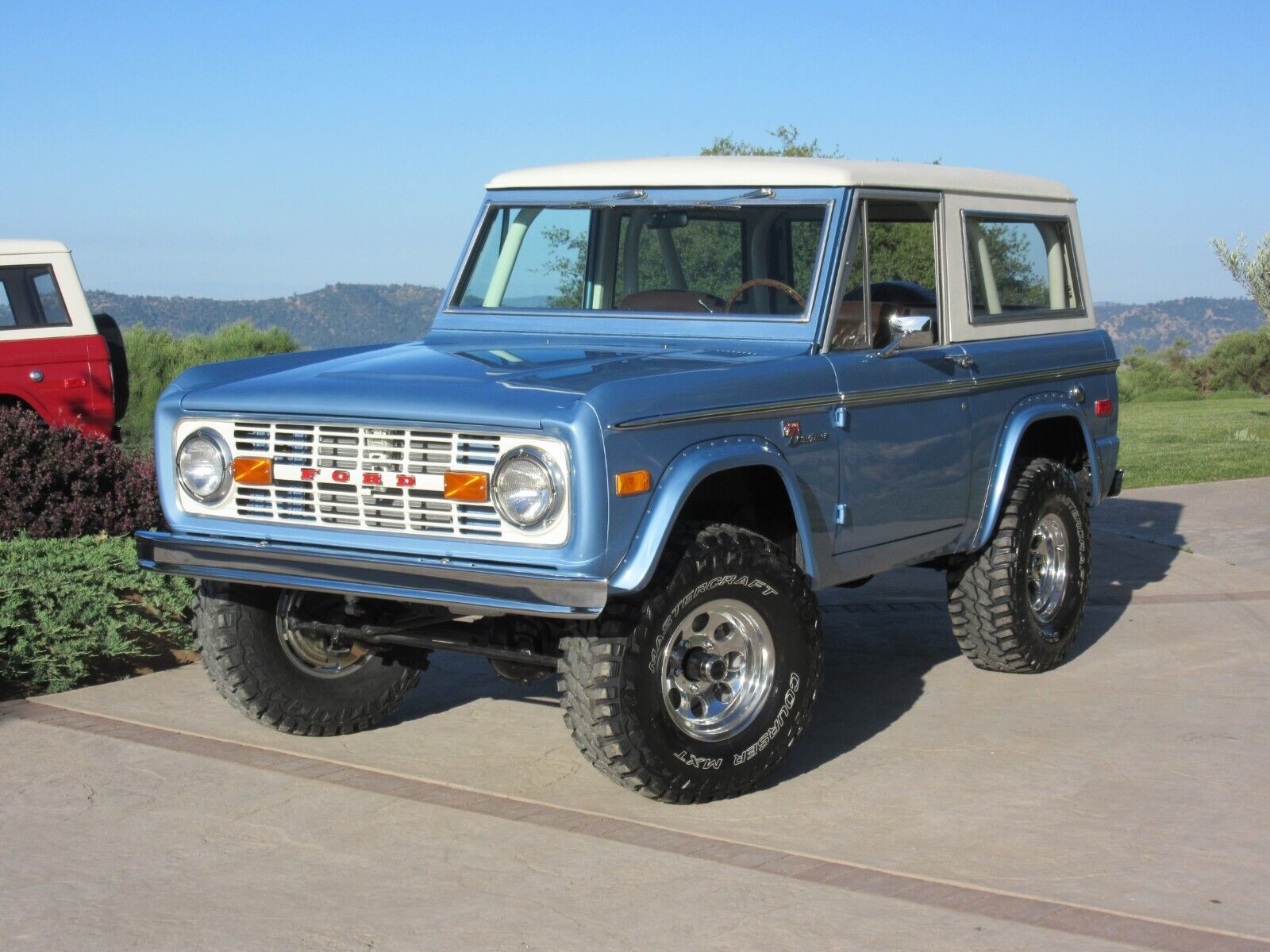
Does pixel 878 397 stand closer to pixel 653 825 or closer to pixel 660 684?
pixel 660 684

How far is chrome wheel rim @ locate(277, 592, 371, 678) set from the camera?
5.89 meters

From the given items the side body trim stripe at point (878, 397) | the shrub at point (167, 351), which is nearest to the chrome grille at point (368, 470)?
the side body trim stripe at point (878, 397)

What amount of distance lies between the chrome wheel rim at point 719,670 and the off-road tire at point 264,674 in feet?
4.79

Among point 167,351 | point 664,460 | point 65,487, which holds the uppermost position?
point 664,460

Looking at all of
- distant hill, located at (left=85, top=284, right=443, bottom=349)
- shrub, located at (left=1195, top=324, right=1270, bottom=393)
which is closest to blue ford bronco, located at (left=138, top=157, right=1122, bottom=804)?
shrub, located at (left=1195, top=324, right=1270, bottom=393)

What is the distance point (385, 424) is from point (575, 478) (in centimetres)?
69

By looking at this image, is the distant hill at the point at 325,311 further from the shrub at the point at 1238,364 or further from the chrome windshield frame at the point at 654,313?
the chrome windshield frame at the point at 654,313

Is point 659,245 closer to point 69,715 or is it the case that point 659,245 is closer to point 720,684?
point 720,684

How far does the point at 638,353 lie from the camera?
5.76 m

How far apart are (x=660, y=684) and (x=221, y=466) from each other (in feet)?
5.39

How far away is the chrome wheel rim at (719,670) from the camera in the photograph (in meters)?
5.21

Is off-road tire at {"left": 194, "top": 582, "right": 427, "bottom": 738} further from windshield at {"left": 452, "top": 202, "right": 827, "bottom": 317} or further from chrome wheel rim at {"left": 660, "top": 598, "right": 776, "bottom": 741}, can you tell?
windshield at {"left": 452, "top": 202, "right": 827, "bottom": 317}

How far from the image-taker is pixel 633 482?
4.78 metres

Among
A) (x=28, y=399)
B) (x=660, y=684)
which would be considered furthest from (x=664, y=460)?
(x=28, y=399)
